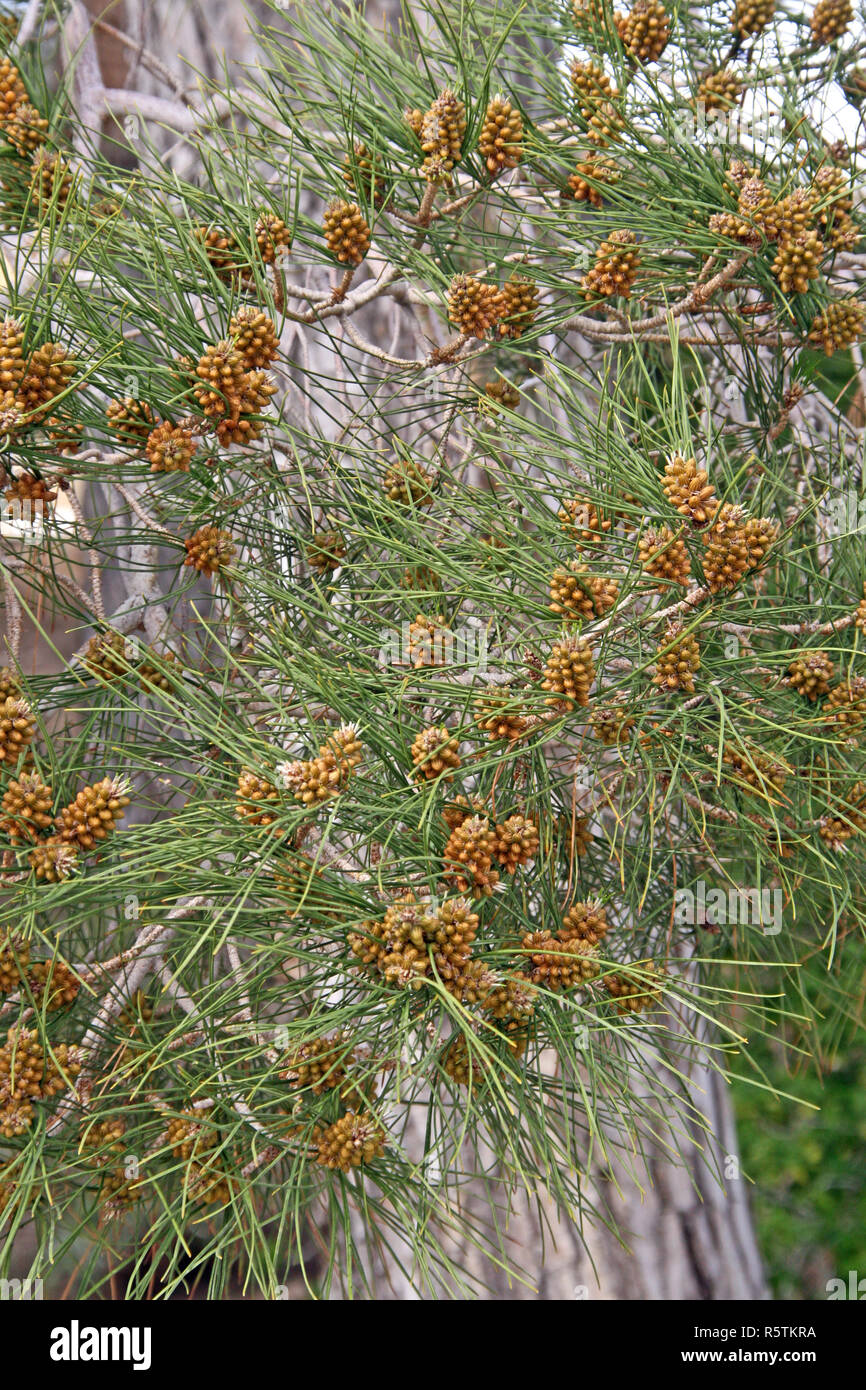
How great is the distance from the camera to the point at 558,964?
0.49 metres

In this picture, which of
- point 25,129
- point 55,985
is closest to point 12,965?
point 55,985

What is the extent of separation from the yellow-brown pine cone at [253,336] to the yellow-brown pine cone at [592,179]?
20 cm

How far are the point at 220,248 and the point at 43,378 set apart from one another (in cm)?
14

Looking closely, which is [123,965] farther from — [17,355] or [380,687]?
[17,355]

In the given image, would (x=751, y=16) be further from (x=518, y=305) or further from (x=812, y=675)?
(x=812, y=675)

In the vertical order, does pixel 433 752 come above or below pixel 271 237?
below

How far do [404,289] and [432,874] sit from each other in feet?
1.39

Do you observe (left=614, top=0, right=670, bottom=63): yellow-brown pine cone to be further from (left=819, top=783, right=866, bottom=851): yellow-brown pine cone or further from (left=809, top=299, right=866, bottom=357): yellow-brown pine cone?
(left=819, top=783, right=866, bottom=851): yellow-brown pine cone

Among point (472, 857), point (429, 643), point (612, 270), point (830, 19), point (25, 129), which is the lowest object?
point (472, 857)

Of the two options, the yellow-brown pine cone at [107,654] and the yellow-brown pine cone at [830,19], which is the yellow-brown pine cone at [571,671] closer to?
the yellow-brown pine cone at [107,654]

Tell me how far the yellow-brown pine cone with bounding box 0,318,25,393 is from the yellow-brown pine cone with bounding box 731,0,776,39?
1.72 feet

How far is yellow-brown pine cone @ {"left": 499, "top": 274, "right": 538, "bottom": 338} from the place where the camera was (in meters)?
0.58

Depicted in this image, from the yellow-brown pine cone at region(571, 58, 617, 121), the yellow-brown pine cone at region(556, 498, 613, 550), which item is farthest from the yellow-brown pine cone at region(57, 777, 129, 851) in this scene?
the yellow-brown pine cone at region(571, 58, 617, 121)
